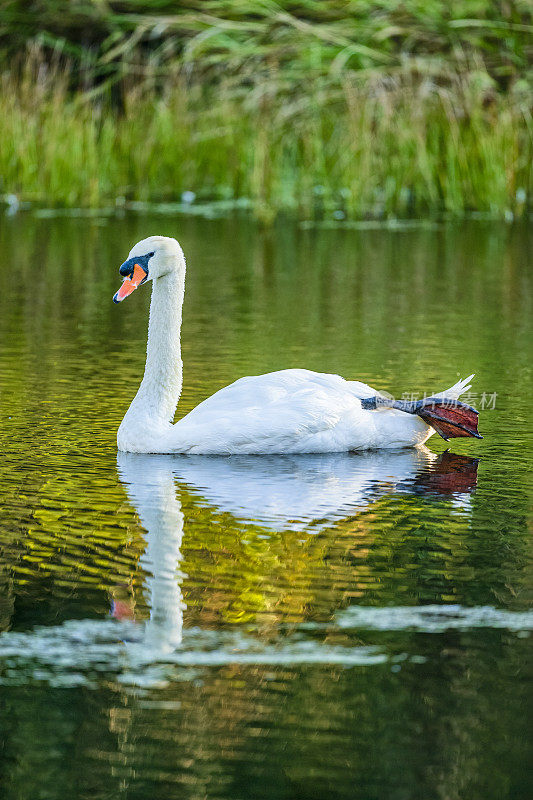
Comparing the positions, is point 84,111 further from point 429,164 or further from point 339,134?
point 429,164

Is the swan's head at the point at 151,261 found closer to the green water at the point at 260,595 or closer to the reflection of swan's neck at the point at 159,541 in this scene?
the green water at the point at 260,595

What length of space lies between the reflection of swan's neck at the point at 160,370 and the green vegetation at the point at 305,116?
31.2 ft

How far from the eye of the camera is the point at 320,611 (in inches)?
157

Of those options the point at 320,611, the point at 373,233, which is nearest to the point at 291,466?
the point at 320,611

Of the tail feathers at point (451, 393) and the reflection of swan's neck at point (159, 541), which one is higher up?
the tail feathers at point (451, 393)

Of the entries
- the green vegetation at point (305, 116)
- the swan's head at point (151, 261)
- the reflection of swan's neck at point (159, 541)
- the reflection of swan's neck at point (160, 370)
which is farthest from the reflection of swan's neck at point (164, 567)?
the green vegetation at point (305, 116)

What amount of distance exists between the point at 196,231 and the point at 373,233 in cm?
174

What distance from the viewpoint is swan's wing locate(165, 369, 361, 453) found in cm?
596

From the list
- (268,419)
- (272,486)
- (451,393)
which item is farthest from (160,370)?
(451,393)

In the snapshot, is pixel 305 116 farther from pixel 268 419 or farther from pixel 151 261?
pixel 268 419

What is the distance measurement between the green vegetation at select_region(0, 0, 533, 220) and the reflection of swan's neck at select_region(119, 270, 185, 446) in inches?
375

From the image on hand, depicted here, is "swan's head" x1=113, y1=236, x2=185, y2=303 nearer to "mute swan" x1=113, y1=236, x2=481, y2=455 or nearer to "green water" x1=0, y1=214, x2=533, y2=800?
"mute swan" x1=113, y1=236, x2=481, y2=455

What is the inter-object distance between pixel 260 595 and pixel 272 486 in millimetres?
1424

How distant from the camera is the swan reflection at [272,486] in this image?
193 inches
